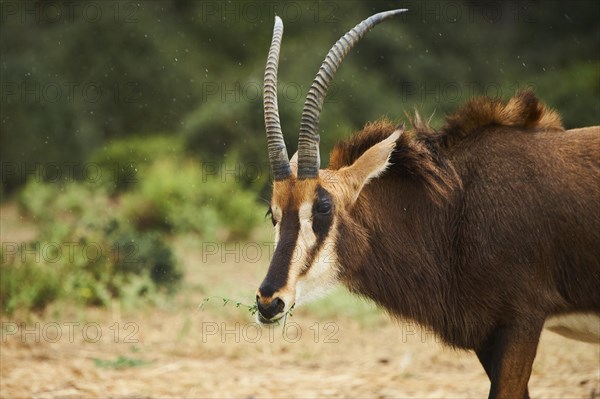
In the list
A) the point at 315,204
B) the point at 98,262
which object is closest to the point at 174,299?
the point at 98,262

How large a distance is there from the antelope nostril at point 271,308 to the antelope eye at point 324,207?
0.64 meters

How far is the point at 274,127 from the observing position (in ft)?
17.7

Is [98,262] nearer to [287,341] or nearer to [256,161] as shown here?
[287,341]

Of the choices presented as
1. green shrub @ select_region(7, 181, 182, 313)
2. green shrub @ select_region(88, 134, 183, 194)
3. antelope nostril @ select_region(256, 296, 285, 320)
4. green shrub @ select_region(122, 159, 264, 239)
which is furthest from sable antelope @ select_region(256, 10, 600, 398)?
green shrub @ select_region(88, 134, 183, 194)

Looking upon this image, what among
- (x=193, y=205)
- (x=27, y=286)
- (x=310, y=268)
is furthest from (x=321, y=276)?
(x=193, y=205)

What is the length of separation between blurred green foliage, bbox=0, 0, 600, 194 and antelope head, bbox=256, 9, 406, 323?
9718mm

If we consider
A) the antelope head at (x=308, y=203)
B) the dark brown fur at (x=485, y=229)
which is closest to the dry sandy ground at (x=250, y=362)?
the dark brown fur at (x=485, y=229)

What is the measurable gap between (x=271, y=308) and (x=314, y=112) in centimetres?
127

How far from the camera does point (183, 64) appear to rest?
69.5ft

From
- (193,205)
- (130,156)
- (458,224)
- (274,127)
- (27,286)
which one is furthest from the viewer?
(130,156)

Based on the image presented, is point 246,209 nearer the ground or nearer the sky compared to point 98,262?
nearer the sky

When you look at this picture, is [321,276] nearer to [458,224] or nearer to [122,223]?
[458,224]

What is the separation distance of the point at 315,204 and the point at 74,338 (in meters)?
4.10

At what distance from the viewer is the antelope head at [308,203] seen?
16.1ft
